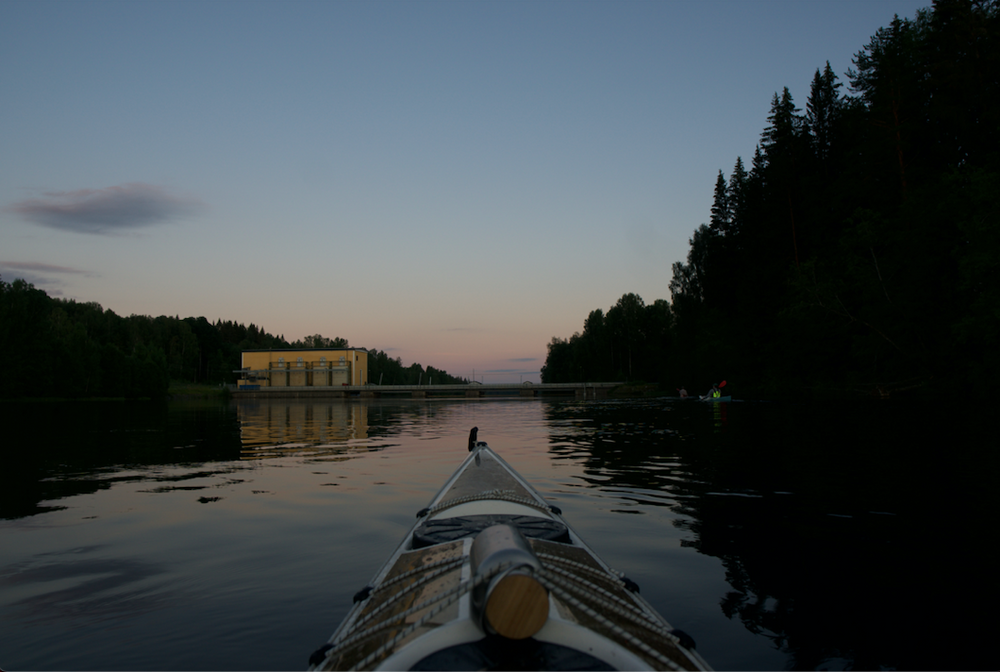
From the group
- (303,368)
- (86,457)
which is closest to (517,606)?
(86,457)

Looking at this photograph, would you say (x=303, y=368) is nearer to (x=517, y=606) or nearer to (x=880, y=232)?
(x=880, y=232)

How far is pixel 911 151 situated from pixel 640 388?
49.7 metres

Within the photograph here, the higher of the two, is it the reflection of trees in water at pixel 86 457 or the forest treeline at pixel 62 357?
the forest treeline at pixel 62 357

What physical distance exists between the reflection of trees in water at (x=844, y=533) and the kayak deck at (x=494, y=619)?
188 cm

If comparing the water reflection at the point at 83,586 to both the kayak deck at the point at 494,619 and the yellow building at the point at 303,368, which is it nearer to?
the kayak deck at the point at 494,619

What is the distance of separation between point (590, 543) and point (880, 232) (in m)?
36.2

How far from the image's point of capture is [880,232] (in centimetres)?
3397

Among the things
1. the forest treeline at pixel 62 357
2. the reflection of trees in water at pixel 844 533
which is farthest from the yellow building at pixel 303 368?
the reflection of trees in water at pixel 844 533

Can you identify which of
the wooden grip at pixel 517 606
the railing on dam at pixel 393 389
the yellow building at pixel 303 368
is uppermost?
the yellow building at pixel 303 368

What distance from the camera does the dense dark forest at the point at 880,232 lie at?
27.9 m

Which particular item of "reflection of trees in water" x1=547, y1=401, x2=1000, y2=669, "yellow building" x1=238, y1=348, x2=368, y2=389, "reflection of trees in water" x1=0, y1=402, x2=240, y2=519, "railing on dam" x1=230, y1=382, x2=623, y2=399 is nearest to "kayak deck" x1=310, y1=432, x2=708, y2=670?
"reflection of trees in water" x1=547, y1=401, x2=1000, y2=669

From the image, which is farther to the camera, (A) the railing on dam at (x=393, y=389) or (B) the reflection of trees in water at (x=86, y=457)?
(A) the railing on dam at (x=393, y=389)

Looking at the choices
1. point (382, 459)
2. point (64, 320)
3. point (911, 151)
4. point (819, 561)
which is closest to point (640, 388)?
point (911, 151)

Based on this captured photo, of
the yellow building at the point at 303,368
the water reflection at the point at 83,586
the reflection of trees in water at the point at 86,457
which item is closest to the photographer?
the water reflection at the point at 83,586
